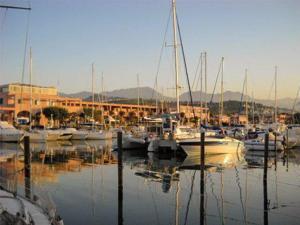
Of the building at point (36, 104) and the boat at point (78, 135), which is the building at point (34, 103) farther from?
the boat at point (78, 135)

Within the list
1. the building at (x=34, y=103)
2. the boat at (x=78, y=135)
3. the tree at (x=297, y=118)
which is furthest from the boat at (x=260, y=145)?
the tree at (x=297, y=118)

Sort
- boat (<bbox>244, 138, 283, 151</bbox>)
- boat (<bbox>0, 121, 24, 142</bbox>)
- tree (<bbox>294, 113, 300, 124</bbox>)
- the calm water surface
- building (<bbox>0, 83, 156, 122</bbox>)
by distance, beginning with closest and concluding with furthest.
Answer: the calm water surface → boat (<bbox>244, 138, 283, 151</bbox>) → boat (<bbox>0, 121, 24, 142</bbox>) → building (<bbox>0, 83, 156, 122</bbox>) → tree (<bbox>294, 113, 300, 124</bbox>)

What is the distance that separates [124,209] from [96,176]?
9.88m

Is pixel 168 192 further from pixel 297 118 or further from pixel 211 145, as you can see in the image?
pixel 297 118

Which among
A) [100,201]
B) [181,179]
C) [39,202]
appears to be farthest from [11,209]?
[181,179]

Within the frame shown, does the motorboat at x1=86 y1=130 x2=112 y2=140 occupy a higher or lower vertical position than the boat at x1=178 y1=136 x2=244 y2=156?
lower

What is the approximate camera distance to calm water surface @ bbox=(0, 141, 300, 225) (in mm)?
15727

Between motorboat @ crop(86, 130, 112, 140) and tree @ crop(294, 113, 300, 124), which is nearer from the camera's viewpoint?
motorboat @ crop(86, 130, 112, 140)

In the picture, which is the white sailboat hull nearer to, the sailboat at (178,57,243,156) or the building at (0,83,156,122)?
the sailboat at (178,57,243,156)

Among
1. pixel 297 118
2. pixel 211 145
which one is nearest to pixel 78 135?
pixel 211 145

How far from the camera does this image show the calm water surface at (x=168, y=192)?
1573 centimetres

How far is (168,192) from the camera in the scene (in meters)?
20.7

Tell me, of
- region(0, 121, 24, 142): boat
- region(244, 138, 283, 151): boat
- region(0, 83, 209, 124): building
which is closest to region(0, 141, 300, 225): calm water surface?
region(244, 138, 283, 151): boat

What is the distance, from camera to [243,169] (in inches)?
1172
